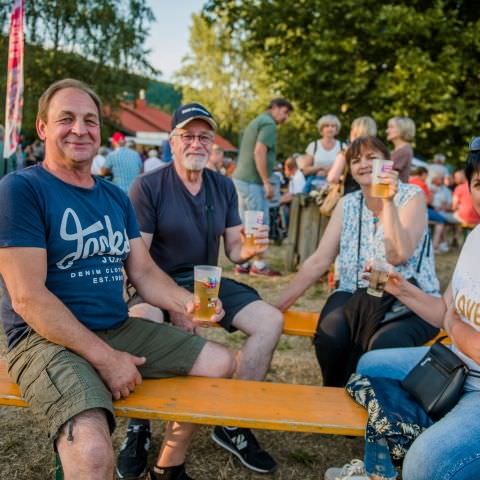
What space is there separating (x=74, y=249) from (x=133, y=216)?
512 millimetres

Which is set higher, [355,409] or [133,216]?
[133,216]

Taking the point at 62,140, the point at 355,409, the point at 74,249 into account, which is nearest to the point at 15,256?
the point at 74,249

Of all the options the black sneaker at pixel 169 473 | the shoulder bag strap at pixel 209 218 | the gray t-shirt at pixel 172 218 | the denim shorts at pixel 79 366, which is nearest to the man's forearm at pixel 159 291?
the denim shorts at pixel 79 366

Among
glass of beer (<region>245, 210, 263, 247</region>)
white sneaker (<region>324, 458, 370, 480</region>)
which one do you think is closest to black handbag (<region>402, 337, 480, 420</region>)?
white sneaker (<region>324, 458, 370, 480</region>)

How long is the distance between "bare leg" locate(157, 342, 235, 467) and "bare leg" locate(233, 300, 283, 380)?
1.07 feet

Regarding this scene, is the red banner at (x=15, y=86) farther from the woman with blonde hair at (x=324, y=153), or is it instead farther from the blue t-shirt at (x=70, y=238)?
the blue t-shirt at (x=70, y=238)

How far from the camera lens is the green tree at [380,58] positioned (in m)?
12.0

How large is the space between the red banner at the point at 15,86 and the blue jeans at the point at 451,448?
18.7ft

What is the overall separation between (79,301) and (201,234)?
45.1 inches

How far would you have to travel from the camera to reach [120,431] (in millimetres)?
3254

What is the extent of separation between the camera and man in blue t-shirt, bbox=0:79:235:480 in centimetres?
194

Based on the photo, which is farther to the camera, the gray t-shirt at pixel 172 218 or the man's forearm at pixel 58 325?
the gray t-shirt at pixel 172 218

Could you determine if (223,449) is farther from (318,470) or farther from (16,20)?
(16,20)

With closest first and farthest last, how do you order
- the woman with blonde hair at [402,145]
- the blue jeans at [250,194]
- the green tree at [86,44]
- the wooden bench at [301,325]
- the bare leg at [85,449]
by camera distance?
the bare leg at [85,449] → the wooden bench at [301,325] → the woman with blonde hair at [402,145] → the blue jeans at [250,194] → the green tree at [86,44]
